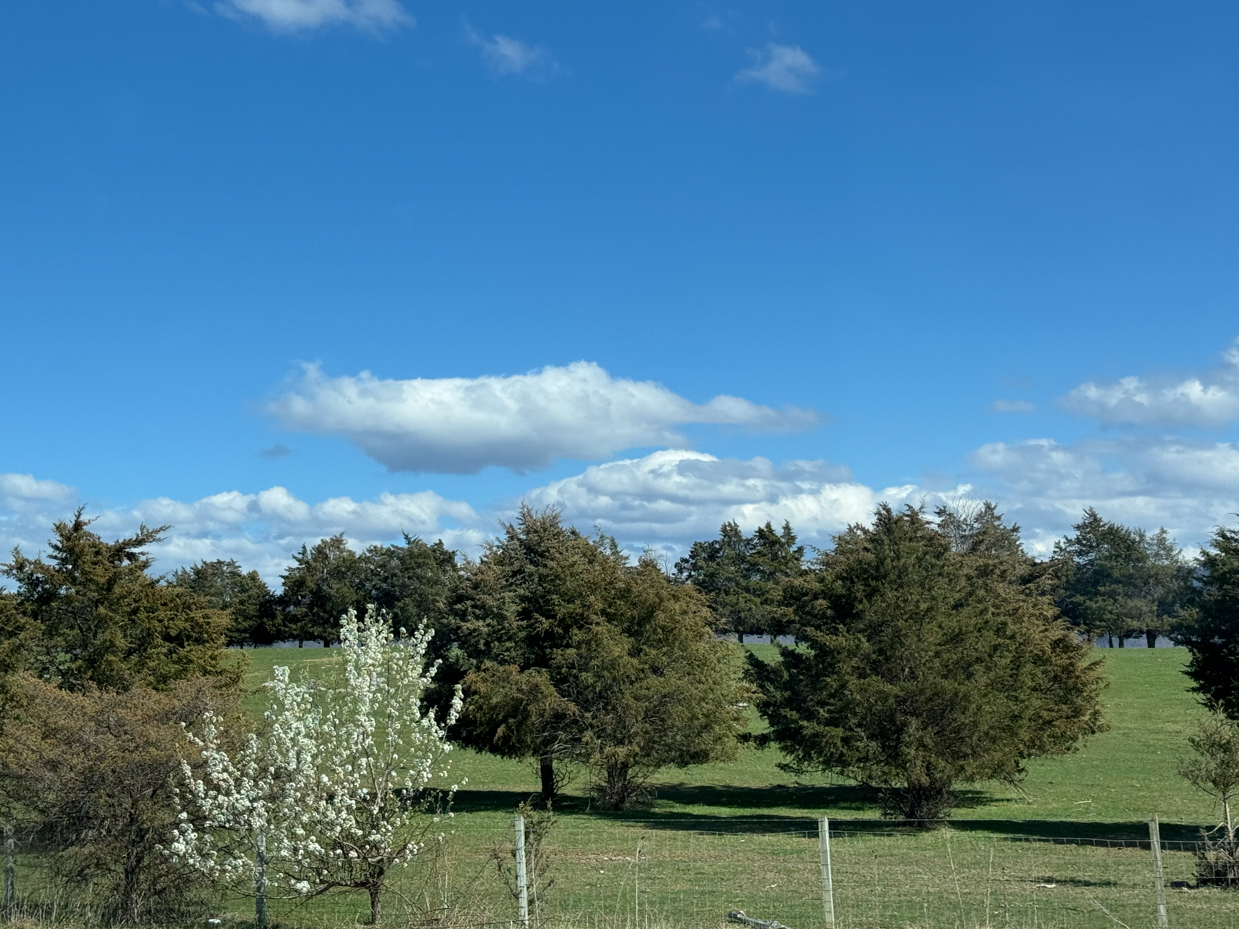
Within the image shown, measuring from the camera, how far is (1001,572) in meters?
45.0

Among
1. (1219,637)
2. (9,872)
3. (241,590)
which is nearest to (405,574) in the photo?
(241,590)

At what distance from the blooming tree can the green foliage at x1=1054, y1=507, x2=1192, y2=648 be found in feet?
295

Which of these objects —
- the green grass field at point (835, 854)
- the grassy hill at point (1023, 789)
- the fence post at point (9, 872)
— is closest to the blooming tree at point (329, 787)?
the green grass field at point (835, 854)

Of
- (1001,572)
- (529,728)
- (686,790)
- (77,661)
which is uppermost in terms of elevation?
(1001,572)

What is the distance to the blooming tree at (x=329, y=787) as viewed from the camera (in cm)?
1260

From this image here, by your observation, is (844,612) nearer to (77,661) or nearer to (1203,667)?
(1203,667)

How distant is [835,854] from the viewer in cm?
2220

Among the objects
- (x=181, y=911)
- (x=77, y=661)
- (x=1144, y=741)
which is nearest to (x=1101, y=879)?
(x=181, y=911)

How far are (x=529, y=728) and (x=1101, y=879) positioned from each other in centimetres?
1733

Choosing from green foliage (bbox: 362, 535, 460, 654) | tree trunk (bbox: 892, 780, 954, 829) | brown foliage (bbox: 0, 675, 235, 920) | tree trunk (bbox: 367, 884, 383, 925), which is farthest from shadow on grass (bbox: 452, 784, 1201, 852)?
green foliage (bbox: 362, 535, 460, 654)

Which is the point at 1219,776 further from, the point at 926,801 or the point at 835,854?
the point at 926,801

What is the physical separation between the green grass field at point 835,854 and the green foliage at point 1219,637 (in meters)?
3.21

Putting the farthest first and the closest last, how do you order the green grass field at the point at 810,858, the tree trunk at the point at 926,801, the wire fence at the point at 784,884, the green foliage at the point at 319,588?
the green foliage at the point at 319,588 < the tree trunk at the point at 926,801 < the green grass field at the point at 810,858 < the wire fence at the point at 784,884

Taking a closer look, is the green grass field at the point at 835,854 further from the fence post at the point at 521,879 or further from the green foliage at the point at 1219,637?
the green foliage at the point at 1219,637
